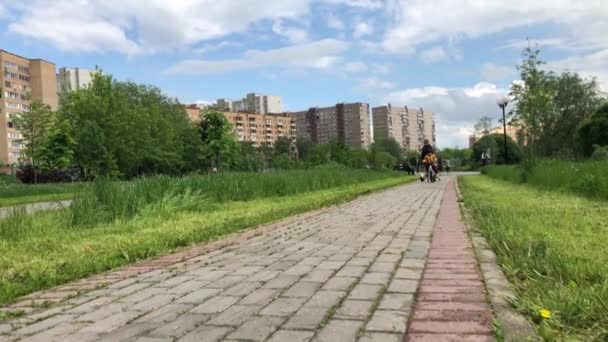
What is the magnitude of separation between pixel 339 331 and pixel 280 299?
0.87 metres

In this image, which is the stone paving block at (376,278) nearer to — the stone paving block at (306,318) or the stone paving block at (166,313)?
the stone paving block at (306,318)

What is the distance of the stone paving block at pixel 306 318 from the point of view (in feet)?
11.1

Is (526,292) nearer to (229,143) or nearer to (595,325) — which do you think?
(595,325)

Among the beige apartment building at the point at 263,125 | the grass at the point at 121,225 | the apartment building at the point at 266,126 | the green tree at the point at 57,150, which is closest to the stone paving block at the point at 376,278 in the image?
the grass at the point at 121,225

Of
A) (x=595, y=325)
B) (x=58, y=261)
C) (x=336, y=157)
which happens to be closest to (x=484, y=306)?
(x=595, y=325)

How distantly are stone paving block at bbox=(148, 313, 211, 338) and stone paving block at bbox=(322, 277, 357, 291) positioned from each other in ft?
3.60

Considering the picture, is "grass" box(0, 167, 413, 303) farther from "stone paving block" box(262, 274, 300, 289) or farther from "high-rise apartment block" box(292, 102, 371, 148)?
"high-rise apartment block" box(292, 102, 371, 148)

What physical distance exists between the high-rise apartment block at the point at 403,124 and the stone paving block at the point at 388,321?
114 meters

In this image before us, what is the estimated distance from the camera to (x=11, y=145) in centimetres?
11012

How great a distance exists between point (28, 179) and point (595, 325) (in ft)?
178

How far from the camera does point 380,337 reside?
10.3 feet

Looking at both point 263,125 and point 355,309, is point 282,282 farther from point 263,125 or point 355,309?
Result: point 263,125

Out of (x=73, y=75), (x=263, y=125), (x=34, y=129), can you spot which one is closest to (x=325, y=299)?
(x=34, y=129)

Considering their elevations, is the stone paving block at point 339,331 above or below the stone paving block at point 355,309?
below
